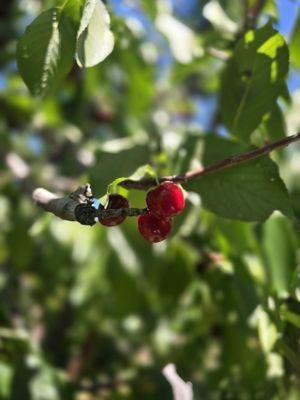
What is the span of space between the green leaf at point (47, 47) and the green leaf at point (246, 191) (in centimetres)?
33

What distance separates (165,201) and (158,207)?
14 millimetres

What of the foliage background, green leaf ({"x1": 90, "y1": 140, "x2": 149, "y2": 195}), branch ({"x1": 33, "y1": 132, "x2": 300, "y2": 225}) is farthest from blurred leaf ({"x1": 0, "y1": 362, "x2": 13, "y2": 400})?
branch ({"x1": 33, "y1": 132, "x2": 300, "y2": 225})

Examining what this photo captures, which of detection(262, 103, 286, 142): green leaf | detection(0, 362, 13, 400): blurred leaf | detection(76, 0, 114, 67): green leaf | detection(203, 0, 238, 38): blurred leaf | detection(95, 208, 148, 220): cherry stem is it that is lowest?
detection(95, 208, 148, 220): cherry stem

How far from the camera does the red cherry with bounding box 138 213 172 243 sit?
873 millimetres

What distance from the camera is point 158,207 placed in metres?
0.86

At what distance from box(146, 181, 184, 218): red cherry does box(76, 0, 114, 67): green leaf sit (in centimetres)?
21

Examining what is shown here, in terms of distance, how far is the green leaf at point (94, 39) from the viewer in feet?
2.66

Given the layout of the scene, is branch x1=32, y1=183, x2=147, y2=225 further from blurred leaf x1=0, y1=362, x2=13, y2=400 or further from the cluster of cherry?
blurred leaf x1=0, y1=362, x2=13, y2=400

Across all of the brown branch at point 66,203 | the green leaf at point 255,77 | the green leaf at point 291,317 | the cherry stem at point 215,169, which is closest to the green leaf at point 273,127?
the green leaf at point 255,77

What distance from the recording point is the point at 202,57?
170 centimetres

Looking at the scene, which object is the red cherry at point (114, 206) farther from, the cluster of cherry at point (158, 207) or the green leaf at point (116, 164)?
the green leaf at point (116, 164)

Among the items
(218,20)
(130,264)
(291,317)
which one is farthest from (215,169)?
(130,264)

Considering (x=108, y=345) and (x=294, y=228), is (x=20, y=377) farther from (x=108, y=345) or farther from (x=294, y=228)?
(x=108, y=345)

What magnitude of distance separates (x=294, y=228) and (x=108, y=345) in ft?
5.27
